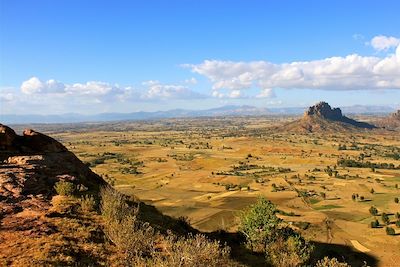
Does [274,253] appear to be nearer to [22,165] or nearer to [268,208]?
[268,208]

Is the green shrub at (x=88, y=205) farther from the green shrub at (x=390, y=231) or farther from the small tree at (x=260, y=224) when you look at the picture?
the green shrub at (x=390, y=231)

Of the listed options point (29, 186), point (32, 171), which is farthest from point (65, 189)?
point (32, 171)

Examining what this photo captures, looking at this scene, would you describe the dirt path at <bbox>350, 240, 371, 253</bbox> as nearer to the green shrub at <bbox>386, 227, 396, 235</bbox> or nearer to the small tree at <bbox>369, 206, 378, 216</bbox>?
the green shrub at <bbox>386, 227, 396, 235</bbox>

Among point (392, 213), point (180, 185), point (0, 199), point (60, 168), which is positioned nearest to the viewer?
point (0, 199)

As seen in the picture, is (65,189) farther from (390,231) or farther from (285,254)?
(390,231)

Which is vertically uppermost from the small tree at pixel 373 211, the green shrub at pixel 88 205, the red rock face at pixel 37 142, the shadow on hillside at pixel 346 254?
the red rock face at pixel 37 142

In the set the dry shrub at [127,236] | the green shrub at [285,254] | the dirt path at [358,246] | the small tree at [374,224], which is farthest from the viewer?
the small tree at [374,224]

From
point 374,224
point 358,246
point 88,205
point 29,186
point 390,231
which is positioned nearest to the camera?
point 88,205

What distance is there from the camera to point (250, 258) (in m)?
38.0

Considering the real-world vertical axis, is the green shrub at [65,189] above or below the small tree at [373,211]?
above

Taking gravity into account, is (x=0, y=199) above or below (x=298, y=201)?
above

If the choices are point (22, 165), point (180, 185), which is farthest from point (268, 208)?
point (180, 185)

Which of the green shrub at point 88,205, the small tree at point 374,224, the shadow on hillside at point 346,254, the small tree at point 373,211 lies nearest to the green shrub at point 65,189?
the green shrub at point 88,205

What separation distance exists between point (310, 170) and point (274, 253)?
162m
